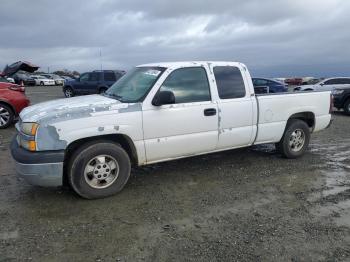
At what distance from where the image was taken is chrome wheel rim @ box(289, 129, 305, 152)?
680cm

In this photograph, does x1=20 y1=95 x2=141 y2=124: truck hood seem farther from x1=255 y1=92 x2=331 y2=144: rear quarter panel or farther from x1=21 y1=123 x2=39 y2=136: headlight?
x1=255 y1=92 x2=331 y2=144: rear quarter panel

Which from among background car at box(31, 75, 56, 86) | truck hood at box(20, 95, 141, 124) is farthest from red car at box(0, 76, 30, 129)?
background car at box(31, 75, 56, 86)

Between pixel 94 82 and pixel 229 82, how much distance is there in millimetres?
15397

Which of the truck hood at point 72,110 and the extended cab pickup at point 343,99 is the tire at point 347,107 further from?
the truck hood at point 72,110

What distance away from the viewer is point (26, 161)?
14.5ft

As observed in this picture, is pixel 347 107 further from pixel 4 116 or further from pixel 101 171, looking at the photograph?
pixel 101 171

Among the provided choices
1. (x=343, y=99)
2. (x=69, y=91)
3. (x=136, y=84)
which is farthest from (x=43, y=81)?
(x=136, y=84)

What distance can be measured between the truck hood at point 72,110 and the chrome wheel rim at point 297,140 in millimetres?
3315

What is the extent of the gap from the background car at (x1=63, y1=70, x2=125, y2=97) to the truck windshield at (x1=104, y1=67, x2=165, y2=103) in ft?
43.9

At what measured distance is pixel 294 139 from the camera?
6836 mm

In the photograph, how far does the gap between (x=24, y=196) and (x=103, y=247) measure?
1.92 meters

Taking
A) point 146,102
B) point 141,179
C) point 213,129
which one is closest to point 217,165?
point 213,129

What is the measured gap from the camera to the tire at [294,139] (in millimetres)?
6680

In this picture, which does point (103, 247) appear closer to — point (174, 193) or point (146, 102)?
point (174, 193)
